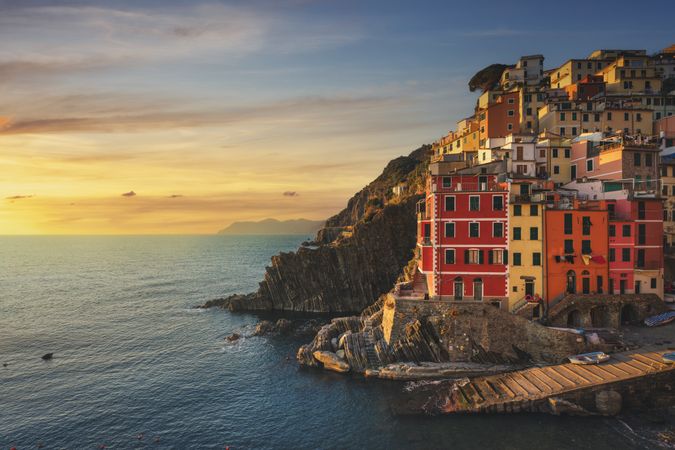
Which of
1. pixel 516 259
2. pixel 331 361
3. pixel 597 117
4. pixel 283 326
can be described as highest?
pixel 597 117

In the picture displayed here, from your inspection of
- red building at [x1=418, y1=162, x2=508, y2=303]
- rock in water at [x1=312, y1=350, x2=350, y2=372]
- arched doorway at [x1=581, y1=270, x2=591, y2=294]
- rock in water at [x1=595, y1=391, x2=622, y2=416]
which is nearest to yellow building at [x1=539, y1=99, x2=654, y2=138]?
arched doorway at [x1=581, y1=270, x2=591, y2=294]

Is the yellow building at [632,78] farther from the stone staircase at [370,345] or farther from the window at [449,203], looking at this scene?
the stone staircase at [370,345]

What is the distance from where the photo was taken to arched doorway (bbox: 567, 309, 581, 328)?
47.6m

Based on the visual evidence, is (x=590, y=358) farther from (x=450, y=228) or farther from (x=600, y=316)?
(x=450, y=228)

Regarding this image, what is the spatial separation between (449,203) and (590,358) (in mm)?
21110

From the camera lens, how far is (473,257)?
49.3 meters

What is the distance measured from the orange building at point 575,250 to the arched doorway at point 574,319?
2304 mm

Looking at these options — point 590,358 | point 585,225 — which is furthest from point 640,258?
point 590,358

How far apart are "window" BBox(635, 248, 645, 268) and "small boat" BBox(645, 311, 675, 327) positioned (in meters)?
5.83

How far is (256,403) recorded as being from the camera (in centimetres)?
4356

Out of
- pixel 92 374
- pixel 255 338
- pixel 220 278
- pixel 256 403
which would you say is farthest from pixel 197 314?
pixel 220 278

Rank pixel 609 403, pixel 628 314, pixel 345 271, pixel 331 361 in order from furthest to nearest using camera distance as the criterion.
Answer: pixel 345 271 → pixel 331 361 → pixel 628 314 → pixel 609 403

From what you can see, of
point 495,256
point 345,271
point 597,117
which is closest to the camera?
point 495,256

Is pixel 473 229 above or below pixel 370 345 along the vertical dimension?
above
